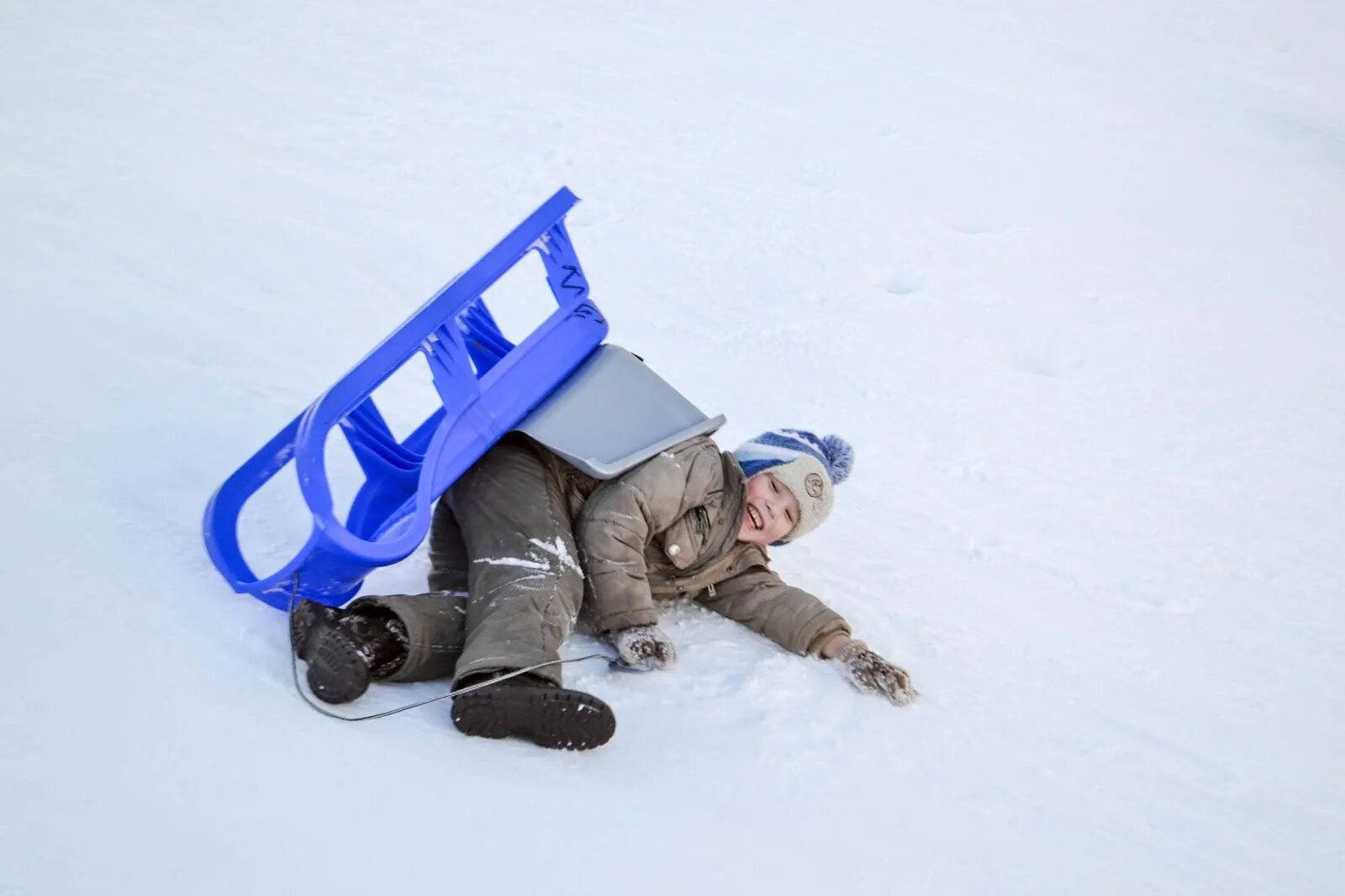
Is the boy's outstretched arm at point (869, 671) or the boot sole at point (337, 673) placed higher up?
the boy's outstretched arm at point (869, 671)

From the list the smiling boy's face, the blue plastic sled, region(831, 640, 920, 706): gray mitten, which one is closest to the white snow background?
region(831, 640, 920, 706): gray mitten

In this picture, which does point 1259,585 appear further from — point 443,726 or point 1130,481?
point 443,726

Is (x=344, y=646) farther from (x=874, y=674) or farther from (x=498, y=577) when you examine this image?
(x=874, y=674)

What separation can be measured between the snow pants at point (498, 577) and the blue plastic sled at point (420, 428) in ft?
0.33

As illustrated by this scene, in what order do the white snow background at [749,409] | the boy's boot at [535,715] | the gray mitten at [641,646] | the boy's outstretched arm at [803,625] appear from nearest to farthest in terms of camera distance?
the white snow background at [749,409] → the boy's boot at [535,715] → the gray mitten at [641,646] → the boy's outstretched arm at [803,625]

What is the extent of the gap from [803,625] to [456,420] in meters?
0.98

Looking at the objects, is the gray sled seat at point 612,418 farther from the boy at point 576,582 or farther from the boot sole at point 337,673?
the boot sole at point 337,673

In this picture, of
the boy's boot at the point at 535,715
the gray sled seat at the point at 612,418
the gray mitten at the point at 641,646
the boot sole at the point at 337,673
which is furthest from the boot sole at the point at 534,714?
the gray sled seat at the point at 612,418

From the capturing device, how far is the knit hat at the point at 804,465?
2.87m

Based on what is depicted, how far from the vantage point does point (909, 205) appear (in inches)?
226

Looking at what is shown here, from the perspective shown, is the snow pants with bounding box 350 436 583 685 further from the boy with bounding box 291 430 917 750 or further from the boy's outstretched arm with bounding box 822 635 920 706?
the boy's outstretched arm with bounding box 822 635 920 706

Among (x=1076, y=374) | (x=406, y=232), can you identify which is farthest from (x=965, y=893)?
(x=406, y=232)

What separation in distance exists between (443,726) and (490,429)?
2.29ft

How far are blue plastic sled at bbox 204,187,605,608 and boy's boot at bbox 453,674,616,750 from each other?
1.23ft
